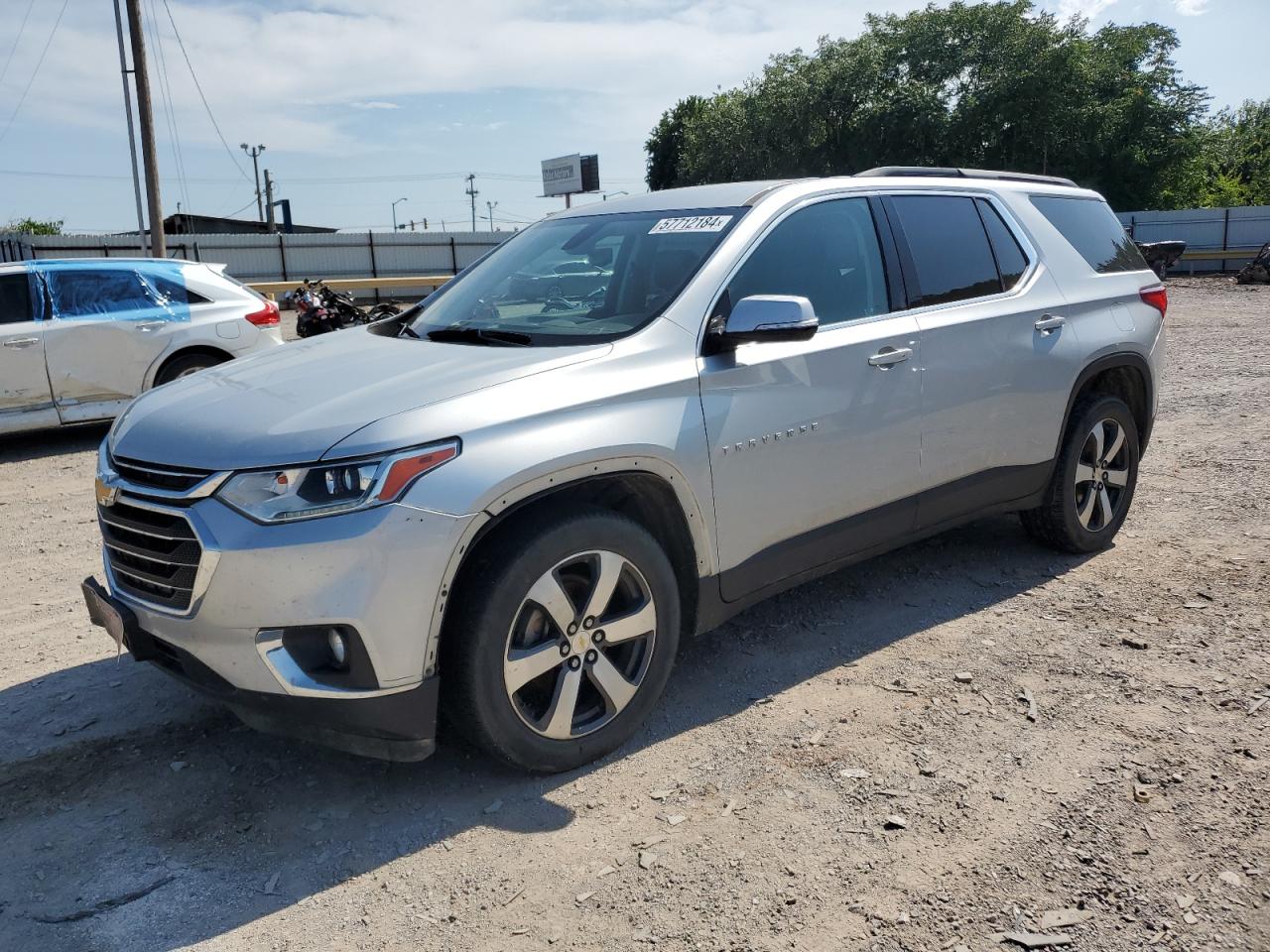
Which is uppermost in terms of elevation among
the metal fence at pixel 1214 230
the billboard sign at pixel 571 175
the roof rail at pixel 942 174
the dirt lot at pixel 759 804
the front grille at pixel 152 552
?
the billboard sign at pixel 571 175

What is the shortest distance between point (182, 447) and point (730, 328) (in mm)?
1740

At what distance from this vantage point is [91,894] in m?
2.78

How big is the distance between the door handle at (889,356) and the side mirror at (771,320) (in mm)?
598

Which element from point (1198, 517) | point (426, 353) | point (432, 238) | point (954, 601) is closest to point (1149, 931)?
point (954, 601)

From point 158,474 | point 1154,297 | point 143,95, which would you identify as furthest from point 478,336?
point 143,95

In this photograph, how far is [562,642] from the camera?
3.17 metres

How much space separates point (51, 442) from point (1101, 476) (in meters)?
8.77

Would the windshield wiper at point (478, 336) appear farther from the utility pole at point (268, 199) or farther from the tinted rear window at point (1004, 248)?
the utility pole at point (268, 199)

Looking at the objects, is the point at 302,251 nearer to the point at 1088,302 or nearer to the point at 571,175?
the point at 571,175

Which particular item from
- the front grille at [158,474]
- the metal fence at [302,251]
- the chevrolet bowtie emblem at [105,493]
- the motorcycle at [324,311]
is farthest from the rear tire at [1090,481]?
the metal fence at [302,251]

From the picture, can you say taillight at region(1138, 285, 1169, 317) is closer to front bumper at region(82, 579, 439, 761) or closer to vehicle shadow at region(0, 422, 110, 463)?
front bumper at region(82, 579, 439, 761)

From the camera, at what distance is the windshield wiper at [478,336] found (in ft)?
11.9

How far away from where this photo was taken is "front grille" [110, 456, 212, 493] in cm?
293

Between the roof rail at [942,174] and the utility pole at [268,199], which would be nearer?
the roof rail at [942,174]
